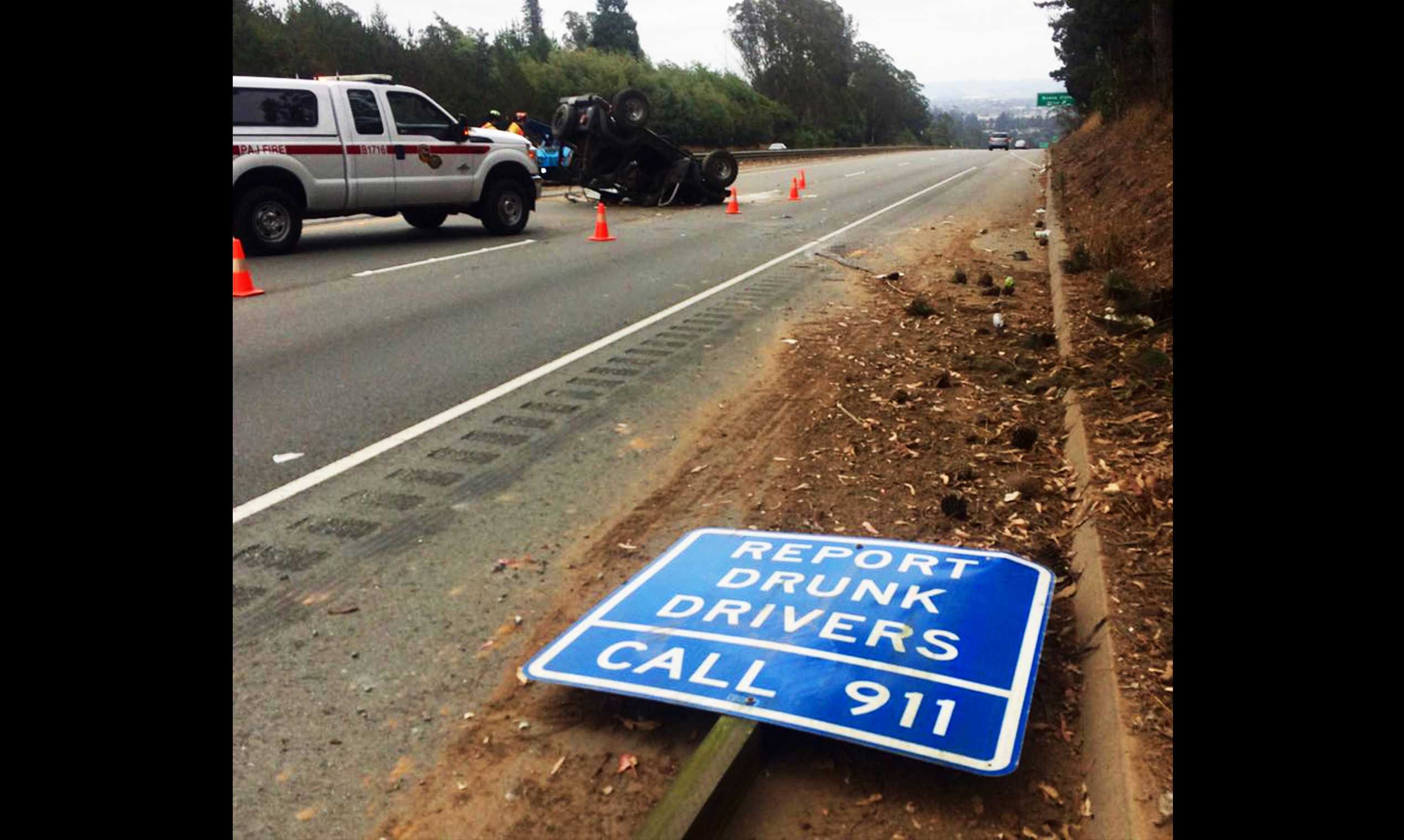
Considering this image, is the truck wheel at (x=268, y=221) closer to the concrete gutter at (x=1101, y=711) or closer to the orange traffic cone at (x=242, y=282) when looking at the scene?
the orange traffic cone at (x=242, y=282)

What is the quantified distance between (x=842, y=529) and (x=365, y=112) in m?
11.6

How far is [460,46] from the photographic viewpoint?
4038 cm

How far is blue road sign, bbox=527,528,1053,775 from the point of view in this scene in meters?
3.04

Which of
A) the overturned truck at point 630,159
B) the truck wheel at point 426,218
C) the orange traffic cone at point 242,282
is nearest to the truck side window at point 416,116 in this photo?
the truck wheel at point 426,218

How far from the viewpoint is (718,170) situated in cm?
2259

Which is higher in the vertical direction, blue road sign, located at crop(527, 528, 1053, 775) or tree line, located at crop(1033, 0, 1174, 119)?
tree line, located at crop(1033, 0, 1174, 119)

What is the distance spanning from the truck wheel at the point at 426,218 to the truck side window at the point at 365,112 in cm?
186

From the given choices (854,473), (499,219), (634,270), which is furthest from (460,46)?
(854,473)

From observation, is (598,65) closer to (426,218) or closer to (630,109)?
(630,109)

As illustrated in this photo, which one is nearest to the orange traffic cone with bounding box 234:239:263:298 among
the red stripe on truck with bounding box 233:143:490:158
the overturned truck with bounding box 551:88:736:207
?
the red stripe on truck with bounding box 233:143:490:158

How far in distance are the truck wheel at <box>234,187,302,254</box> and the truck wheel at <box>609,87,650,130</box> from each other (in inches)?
334

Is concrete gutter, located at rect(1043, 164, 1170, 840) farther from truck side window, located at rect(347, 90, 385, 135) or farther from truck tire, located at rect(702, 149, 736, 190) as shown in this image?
truck tire, located at rect(702, 149, 736, 190)
